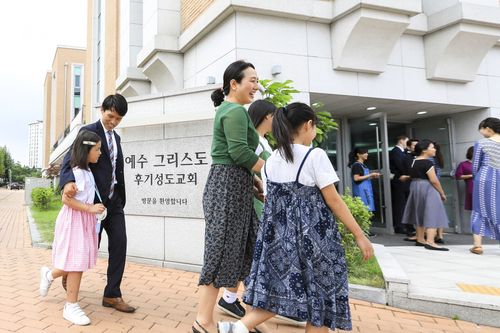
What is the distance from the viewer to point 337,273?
203cm

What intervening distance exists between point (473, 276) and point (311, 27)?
470 centimetres

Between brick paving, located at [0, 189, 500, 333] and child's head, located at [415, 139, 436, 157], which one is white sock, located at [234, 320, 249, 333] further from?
child's head, located at [415, 139, 436, 157]

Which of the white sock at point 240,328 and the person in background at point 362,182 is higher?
the person in background at point 362,182

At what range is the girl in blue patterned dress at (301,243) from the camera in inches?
78.8

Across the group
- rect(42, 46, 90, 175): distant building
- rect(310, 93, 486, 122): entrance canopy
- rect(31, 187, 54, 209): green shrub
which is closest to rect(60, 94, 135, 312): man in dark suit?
rect(310, 93, 486, 122): entrance canopy

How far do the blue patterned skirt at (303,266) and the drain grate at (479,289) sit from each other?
221cm

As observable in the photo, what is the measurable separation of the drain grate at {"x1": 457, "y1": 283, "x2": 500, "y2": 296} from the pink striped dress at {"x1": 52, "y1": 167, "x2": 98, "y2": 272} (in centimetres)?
355

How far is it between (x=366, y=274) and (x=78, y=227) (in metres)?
3.02

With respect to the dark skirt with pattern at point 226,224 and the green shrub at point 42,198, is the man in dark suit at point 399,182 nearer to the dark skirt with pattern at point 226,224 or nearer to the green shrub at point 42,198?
the dark skirt with pattern at point 226,224

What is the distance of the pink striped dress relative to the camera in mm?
2857

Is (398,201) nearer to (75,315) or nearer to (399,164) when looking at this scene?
(399,164)

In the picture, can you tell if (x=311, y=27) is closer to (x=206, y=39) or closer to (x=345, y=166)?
(x=206, y=39)

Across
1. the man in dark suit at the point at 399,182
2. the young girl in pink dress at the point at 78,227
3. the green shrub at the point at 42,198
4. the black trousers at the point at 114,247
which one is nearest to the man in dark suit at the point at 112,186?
the black trousers at the point at 114,247

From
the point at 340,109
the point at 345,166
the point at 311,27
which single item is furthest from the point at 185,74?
the point at 345,166
